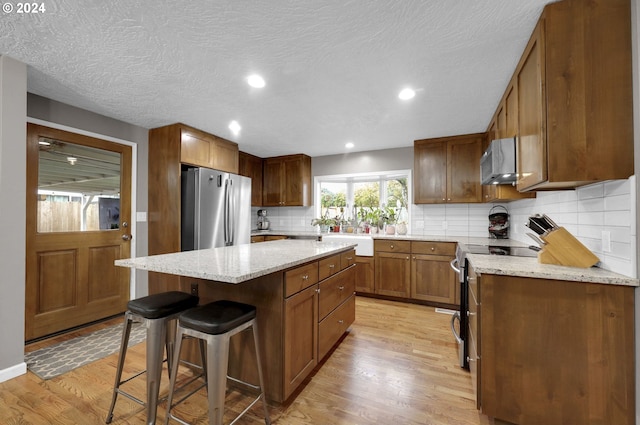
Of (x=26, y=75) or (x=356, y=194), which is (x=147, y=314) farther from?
(x=356, y=194)

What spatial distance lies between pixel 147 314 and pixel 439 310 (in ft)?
10.5

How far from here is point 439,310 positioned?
11.0ft

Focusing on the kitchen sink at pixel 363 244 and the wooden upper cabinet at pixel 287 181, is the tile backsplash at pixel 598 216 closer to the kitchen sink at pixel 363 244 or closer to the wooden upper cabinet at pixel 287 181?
the kitchen sink at pixel 363 244

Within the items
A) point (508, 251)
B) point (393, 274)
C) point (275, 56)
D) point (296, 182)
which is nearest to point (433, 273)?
point (393, 274)

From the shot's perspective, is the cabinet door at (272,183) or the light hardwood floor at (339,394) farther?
the cabinet door at (272,183)

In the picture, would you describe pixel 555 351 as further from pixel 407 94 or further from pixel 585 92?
pixel 407 94

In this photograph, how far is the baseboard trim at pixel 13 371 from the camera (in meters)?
1.87

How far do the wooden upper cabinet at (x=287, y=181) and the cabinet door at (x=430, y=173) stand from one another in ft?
6.15

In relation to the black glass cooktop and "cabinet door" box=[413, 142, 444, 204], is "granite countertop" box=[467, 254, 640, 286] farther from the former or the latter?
"cabinet door" box=[413, 142, 444, 204]

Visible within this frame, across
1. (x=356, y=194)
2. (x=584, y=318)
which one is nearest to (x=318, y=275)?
(x=584, y=318)

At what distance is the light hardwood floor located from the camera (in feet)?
5.07

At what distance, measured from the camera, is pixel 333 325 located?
89.4 inches

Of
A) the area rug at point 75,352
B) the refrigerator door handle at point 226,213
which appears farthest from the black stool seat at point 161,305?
the refrigerator door handle at point 226,213

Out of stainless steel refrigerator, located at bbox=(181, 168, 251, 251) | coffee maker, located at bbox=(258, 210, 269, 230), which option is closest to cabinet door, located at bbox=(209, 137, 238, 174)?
stainless steel refrigerator, located at bbox=(181, 168, 251, 251)
